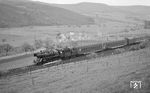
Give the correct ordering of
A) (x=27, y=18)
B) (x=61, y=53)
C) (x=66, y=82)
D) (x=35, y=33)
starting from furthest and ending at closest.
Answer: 1. (x=27, y=18)
2. (x=35, y=33)
3. (x=61, y=53)
4. (x=66, y=82)

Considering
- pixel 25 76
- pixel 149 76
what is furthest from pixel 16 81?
pixel 149 76

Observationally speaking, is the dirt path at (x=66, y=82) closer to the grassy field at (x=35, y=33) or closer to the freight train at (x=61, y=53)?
the freight train at (x=61, y=53)

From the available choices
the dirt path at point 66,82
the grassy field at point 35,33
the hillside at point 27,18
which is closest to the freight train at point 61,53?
the dirt path at point 66,82

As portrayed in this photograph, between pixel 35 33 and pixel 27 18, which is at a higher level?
pixel 27 18

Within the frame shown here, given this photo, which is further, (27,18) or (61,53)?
(27,18)

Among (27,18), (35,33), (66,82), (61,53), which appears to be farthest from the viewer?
(27,18)

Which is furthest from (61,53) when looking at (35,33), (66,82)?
(35,33)

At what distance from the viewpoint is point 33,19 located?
459 feet

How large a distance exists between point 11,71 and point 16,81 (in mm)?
5932

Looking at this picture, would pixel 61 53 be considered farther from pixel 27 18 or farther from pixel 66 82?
pixel 27 18

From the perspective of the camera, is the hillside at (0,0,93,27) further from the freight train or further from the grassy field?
the freight train

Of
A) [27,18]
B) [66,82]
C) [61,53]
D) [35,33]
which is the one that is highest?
[27,18]

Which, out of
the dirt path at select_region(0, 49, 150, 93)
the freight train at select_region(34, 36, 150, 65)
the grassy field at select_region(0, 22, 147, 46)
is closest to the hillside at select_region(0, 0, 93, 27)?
the grassy field at select_region(0, 22, 147, 46)

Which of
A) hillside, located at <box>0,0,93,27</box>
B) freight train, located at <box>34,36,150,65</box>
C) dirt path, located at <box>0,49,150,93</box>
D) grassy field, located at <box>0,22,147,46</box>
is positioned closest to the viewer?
dirt path, located at <box>0,49,150,93</box>
